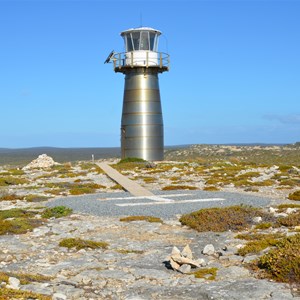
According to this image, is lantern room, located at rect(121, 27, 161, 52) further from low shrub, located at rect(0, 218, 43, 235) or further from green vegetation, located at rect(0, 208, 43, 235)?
low shrub, located at rect(0, 218, 43, 235)

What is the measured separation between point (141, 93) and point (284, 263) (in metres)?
32.7

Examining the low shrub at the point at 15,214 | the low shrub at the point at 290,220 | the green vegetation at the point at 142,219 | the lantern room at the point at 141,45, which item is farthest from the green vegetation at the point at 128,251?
the lantern room at the point at 141,45

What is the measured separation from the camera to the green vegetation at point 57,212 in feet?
55.1

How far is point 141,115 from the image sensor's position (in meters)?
40.6

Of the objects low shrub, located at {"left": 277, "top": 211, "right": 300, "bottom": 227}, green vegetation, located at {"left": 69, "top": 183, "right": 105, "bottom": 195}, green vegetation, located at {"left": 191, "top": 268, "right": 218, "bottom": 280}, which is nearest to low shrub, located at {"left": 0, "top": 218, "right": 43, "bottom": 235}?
green vegetation, located at {"left": 191, "top": 268, "right": 218, "bottom": 280}

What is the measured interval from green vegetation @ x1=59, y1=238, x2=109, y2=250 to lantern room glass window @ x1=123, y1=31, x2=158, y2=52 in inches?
1189

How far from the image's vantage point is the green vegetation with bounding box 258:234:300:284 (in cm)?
879

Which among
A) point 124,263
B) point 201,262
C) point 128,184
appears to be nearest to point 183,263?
point 201,262

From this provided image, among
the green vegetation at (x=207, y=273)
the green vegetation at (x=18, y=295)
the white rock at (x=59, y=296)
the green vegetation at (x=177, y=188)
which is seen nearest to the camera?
the green vegetation at (x=18, y=295)

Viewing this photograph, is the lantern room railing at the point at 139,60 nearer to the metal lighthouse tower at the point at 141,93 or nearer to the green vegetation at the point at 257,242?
the metal lighthouse tower at the point at 141,93

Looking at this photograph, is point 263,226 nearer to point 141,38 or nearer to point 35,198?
point 35,198

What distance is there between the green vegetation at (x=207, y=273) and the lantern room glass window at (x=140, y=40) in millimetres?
32798

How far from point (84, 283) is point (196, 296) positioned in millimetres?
2176

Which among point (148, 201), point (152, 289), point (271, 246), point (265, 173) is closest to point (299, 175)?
point (265, 173)
